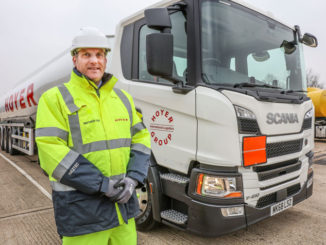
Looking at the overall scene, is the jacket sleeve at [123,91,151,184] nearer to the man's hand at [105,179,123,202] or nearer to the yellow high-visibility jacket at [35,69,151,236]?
the yellow high-visibility jacket at [35,69,151,236]

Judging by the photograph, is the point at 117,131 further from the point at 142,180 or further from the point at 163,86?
the point at 163,86

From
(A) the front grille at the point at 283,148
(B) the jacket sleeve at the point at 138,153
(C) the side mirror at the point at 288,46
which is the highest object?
(C) the side mirror at the point at 288,46

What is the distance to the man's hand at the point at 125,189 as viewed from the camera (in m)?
1.54

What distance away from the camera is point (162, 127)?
2.82 m

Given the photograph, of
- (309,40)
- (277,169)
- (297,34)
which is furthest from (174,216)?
(309,40)

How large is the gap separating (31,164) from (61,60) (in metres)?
3.82

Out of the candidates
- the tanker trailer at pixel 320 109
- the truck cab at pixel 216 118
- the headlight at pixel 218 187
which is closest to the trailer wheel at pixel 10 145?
the truck cab at pixel 216 118

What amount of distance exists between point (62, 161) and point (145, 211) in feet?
6.01

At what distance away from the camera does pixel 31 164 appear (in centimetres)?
790

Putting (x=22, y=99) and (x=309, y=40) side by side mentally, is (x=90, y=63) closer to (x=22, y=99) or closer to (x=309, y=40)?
(x=309, y=40)

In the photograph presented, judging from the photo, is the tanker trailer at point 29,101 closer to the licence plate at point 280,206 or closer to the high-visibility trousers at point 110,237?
the high-visibility trousers at point 110,237

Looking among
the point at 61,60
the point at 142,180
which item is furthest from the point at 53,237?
the point at 61,60

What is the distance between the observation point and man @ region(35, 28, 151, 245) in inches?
57.6

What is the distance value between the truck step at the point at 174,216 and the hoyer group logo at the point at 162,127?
0.68 m
